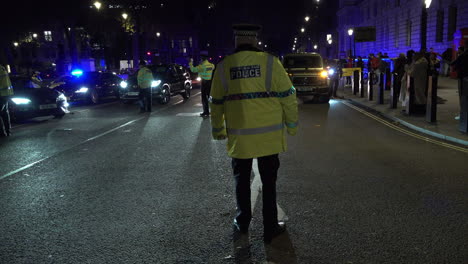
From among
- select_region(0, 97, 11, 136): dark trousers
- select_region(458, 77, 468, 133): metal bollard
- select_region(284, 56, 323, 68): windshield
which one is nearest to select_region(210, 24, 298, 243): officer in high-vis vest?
select_region(458, 77, 468, 133): metal bollard

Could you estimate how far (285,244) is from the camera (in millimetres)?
3848

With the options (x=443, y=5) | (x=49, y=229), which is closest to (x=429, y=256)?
(x=49, y=229)

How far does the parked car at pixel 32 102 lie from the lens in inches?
525

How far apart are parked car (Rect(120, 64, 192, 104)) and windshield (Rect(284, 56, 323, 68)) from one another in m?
5.37

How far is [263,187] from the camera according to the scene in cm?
398

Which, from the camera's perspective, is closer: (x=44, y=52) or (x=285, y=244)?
(x=285, y=244)

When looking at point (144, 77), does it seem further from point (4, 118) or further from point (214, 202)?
point (214, 202)

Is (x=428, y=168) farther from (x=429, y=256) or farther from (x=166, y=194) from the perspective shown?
(x=166, y=194)

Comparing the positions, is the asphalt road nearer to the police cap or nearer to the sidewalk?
the sidewalk

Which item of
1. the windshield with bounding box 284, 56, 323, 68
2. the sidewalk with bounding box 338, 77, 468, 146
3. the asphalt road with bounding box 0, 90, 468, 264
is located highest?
the windshield with bounding box 284, 56, 323, 68

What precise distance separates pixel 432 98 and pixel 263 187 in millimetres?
7905

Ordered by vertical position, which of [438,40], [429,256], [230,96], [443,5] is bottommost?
[429,256]

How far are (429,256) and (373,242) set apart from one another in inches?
18.8

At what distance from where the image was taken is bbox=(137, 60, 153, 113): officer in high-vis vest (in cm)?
1447
